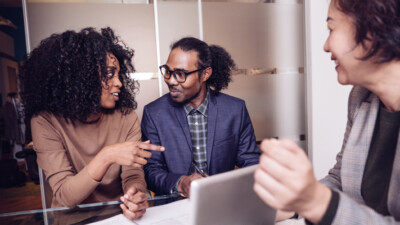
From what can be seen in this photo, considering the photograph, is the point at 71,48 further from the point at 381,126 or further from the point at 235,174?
the point at 381,126

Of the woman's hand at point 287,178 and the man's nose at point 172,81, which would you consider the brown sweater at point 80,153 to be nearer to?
the man's nose at point 172,81

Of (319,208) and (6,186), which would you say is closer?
(319,208)

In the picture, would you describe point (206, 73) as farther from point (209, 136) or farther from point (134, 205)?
point (134, 205)

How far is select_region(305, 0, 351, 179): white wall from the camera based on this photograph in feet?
10.7

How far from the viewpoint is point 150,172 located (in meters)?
2.19

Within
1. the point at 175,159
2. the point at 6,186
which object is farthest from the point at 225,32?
the point at 6,186

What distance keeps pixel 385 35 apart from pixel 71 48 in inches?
69.4

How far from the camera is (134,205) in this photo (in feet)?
3.80

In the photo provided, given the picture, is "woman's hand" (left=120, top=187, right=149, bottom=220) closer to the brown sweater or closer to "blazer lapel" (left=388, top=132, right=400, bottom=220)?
the brown sweater

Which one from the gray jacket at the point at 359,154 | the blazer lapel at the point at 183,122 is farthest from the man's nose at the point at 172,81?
the gray jacket at the point at 359,154

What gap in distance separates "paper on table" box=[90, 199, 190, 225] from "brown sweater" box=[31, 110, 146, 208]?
0.48 metres

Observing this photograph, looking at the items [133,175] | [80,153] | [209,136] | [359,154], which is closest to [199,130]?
[209,136]

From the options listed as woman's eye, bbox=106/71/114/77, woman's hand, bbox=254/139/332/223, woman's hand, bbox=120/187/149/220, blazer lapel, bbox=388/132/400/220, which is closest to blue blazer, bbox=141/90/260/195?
woman's eye, bbox=106/71/114/77

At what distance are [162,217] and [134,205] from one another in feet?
0.39
